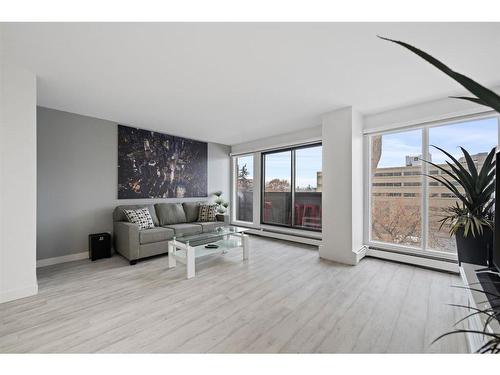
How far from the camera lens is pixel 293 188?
16.5 feet

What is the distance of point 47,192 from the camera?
3297 millimetres

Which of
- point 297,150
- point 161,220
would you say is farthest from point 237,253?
point 297,150

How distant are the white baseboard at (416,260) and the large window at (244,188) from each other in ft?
10.2

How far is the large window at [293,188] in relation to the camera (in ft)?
15.3

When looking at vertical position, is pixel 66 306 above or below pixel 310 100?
below

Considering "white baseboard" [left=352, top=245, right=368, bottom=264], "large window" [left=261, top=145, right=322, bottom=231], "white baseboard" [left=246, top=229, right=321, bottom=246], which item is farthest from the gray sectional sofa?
"white baseboard" [left=352, top=245, right=368, bottom=264]

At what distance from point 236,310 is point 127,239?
2.24m

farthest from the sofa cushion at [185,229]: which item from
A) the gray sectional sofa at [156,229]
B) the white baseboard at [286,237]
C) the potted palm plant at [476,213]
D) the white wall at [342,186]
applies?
the potted palm plant at [476,213]

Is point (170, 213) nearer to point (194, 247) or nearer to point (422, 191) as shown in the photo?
point (194, 247)

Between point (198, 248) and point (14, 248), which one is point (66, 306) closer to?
point (14, 248)

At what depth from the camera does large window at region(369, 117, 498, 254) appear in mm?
2945

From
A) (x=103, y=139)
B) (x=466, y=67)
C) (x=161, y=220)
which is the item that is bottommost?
(x=161, y=220)

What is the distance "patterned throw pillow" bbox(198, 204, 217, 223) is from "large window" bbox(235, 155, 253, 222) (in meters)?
Answer: 1.36
